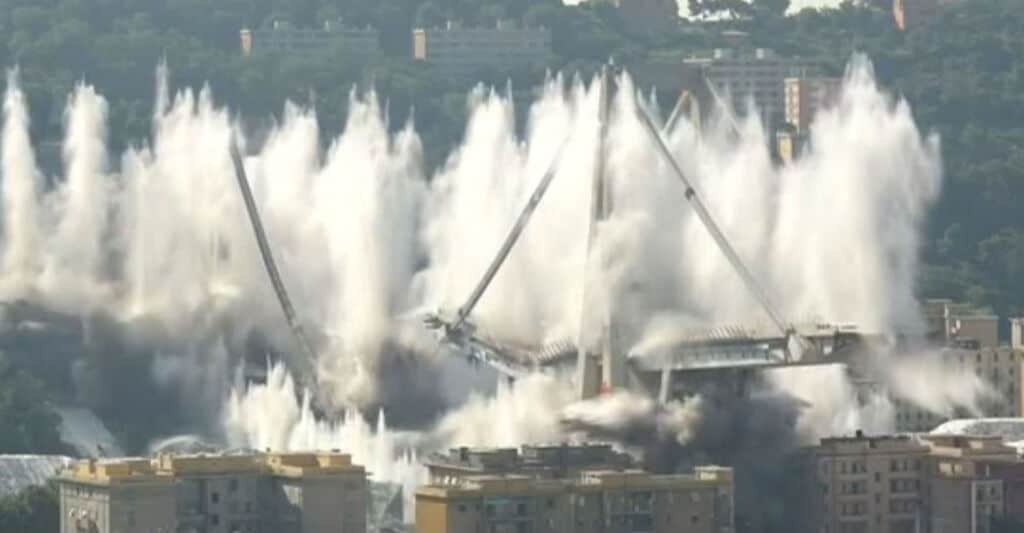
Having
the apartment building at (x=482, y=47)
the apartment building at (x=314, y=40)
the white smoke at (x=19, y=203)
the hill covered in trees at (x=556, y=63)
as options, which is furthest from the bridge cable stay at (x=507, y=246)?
the apartment building at (x=482, y=47)

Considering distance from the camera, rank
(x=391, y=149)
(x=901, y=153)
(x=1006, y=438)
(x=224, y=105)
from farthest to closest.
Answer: (x=224, y=105), (x=391, y=149), (x=901, y=153), (x=1006, y=438)

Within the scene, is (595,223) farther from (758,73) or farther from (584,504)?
(758,73)

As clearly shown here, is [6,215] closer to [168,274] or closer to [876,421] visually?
[168,274]

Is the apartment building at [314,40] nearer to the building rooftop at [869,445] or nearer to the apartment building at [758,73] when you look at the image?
the apartment building at [758,73]

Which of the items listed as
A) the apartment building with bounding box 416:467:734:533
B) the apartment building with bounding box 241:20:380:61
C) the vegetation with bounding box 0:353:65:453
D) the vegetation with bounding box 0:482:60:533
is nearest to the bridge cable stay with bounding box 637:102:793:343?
the vegetation with bounding box 0:353:65:453

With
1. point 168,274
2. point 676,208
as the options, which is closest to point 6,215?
point 168,274
